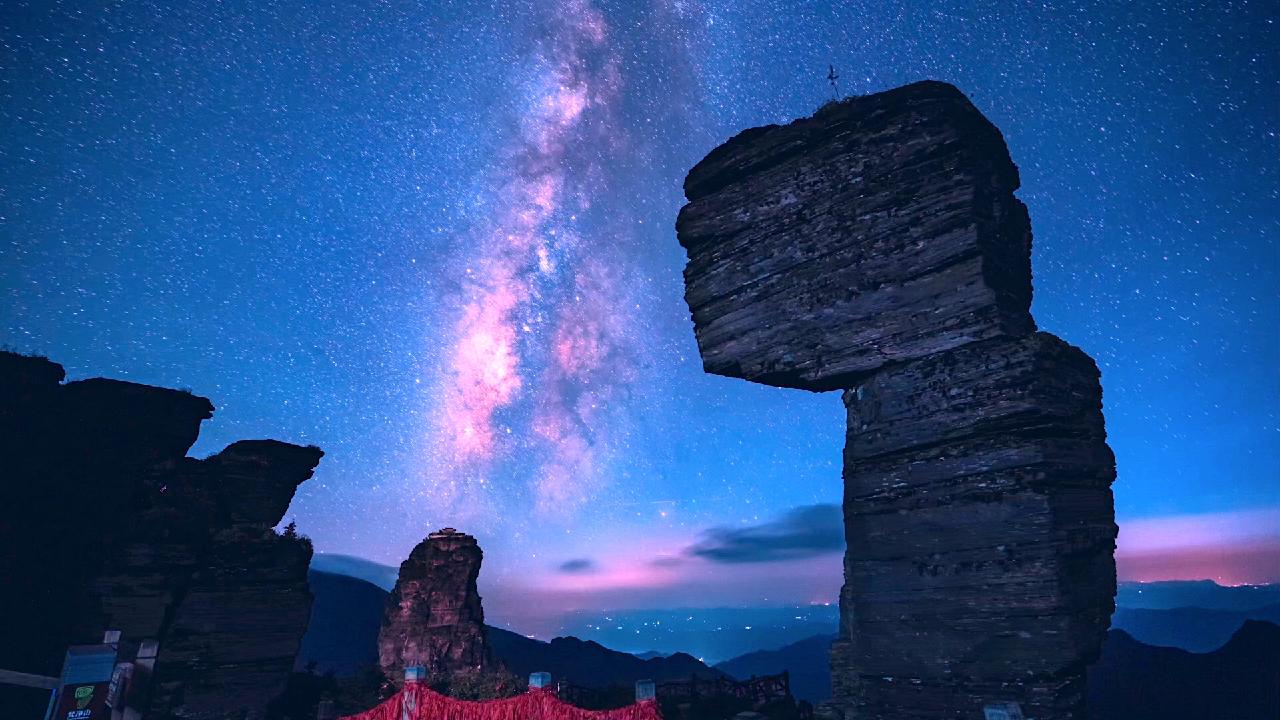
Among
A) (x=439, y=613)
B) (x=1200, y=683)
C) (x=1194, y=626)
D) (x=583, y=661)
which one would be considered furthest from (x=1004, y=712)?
(x=1194, y=626)

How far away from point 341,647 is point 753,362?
12165cm

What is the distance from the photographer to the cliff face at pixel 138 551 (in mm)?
17750

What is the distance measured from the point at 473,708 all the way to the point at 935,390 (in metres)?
9.81

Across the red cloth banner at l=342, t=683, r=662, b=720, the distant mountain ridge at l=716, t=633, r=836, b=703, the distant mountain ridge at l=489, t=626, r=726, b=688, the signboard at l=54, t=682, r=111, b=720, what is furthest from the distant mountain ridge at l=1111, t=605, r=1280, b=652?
the signboard at l=54, t=682, r=111, b=720

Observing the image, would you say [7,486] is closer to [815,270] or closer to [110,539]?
[110,539]

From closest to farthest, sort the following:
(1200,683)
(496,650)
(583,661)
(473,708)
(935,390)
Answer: (935,390)
(473,708)
(1200,683)
(583,661)
(496,650)

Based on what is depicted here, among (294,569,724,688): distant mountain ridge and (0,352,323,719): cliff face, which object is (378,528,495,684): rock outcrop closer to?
(0,352,323,719): cliff face

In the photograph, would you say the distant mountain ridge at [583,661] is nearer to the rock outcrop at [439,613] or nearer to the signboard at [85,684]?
the rock outcrop at [439,613]

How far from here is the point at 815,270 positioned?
766 cm

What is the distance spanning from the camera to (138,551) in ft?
61.1

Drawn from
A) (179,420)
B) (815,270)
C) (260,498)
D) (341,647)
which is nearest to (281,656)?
(260,498)

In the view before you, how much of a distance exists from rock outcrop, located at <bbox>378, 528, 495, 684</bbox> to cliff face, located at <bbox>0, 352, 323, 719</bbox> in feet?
68.5

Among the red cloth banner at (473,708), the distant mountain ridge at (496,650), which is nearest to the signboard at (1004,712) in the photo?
the red cloth banner at (473,708)

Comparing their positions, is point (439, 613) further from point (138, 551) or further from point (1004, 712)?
point (1004, 712)
